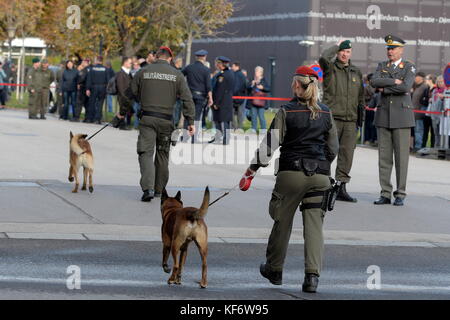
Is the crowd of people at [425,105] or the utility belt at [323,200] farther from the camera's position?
the crowd of people at [425,105]

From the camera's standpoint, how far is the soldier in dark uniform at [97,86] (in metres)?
29.0

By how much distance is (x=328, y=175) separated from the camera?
27.0ft

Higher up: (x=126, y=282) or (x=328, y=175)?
(x=328, y=175)

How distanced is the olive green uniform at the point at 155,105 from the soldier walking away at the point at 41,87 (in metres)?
17.3

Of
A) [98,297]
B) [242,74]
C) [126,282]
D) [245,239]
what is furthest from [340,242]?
[242,74]

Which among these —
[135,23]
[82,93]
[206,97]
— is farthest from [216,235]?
[135,23]

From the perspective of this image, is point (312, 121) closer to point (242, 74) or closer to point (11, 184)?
point (11, 184)

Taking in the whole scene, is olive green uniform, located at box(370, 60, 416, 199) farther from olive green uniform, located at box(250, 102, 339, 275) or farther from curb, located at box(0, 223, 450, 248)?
olive green uniform, located at box(250, 102, 339, 275)

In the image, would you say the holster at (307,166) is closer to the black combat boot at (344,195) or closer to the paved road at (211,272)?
the paved road at (211,272)

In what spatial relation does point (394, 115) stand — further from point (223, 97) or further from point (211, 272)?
point (223, 97)

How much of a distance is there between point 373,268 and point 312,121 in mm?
1939

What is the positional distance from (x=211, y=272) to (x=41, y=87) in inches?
882

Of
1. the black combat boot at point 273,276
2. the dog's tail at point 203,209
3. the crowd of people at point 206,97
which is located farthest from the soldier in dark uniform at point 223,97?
the dog's tail at point 203,209

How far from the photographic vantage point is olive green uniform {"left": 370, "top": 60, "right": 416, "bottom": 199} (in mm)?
13570
